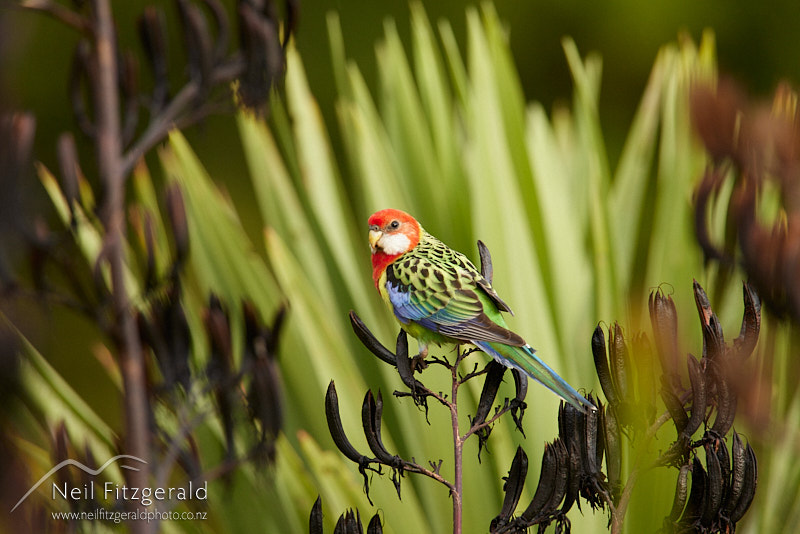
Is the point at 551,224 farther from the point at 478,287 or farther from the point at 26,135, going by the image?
the point at 26,135

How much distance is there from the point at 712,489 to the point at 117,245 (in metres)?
0.37

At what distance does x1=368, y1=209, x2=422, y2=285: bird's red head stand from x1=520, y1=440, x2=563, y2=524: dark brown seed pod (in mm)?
153

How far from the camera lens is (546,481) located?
392mm

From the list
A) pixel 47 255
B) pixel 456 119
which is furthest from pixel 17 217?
pixel 456 119

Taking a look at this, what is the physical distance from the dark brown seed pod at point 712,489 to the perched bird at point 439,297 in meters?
0.07

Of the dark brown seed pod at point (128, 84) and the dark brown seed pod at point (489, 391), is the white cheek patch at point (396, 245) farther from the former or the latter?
the dark brown seed pod at point (128, 84)

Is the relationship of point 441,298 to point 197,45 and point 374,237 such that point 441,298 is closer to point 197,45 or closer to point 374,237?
point 374,237

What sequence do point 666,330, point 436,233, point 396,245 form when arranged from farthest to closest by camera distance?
point 436,233 < point 396,245 < point 666,330

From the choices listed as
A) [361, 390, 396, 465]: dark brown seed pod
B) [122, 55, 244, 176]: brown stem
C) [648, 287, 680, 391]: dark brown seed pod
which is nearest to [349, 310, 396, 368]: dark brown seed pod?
[361, 390, 396, 465]: dark brown seed pod

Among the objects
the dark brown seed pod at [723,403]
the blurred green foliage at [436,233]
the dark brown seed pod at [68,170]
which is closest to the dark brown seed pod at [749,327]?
the dark brown seed pod at [723,403]

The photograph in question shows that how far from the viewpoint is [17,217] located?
47cm

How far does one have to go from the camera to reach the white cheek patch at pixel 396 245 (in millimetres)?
480

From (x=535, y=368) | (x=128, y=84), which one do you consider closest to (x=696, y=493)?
(x=535, y=368)

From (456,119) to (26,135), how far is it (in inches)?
37.9
